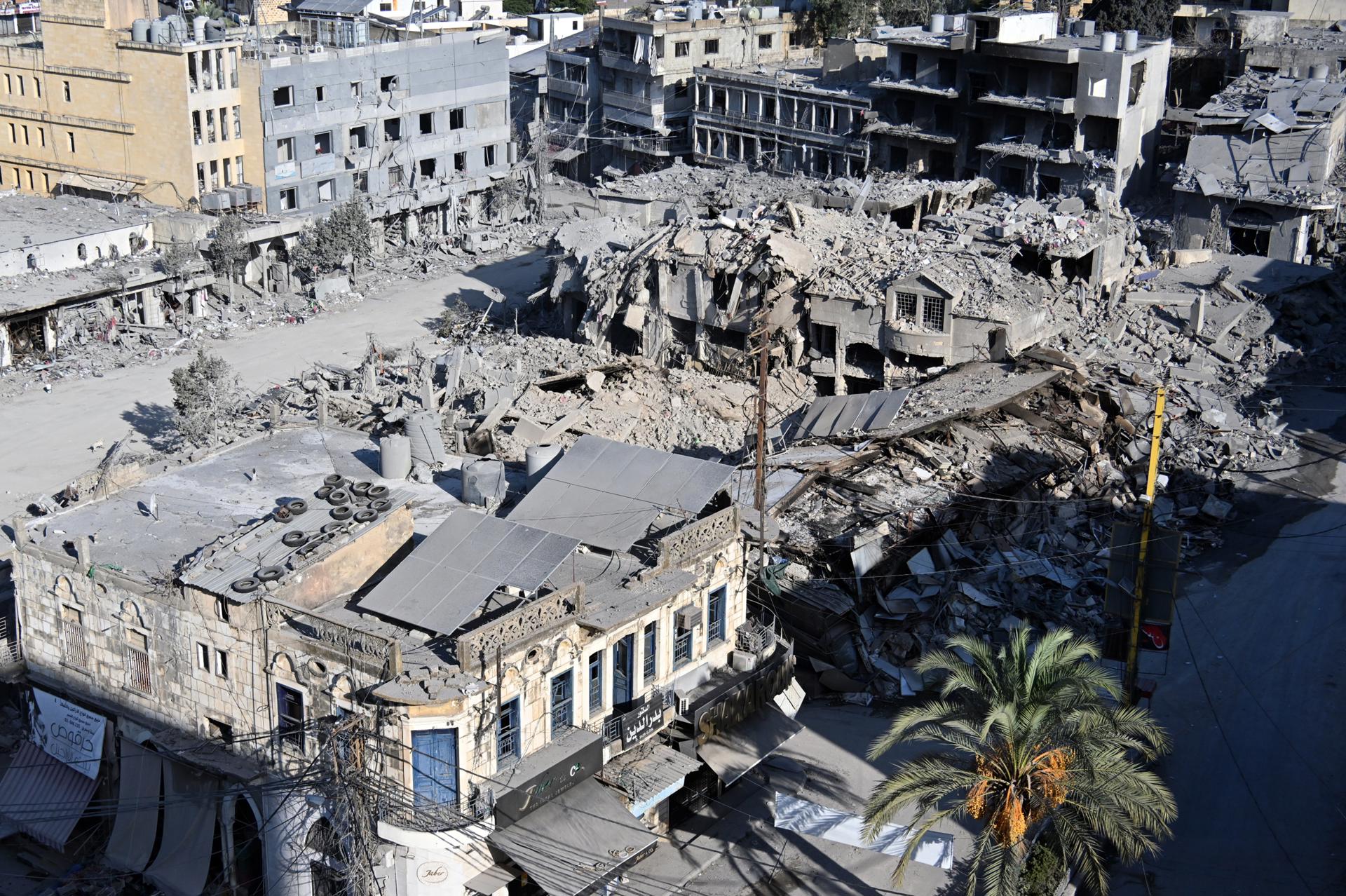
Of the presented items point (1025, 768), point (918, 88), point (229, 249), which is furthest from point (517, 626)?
point (918, 88)

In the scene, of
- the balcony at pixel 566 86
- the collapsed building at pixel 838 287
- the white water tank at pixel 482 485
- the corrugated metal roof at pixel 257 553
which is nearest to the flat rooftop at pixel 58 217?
the collapsed building at pixel 838 287

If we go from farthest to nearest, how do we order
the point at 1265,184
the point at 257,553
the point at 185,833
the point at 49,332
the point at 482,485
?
the point at 1265,184
the point at 49,332
the point at 482,485
the point at 185,833
the point at 257,553

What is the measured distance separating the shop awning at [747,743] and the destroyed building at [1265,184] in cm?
3682

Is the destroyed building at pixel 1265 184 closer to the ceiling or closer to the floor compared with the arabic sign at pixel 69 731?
closer to the ceiling

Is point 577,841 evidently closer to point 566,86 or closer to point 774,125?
point 774,125

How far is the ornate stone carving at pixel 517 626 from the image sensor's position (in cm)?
2172

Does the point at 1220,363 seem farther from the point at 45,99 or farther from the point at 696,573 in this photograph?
the point at 45,99

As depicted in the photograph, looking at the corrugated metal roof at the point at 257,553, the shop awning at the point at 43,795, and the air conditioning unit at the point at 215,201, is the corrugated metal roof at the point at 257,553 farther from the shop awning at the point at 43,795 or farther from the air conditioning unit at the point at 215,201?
the air conditioning unit at the point at 215,201

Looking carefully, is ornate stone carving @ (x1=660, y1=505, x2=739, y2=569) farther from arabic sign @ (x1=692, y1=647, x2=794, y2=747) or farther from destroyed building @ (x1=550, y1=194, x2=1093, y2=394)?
destroyed building @ (x1=550, y1=194, x2=1093, y2=394)

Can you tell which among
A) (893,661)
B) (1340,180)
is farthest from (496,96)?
(893,661)

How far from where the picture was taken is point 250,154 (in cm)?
6078

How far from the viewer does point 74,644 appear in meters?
25.7

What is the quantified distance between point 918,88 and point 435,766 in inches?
2039

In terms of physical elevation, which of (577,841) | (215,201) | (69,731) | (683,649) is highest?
(215,201)
